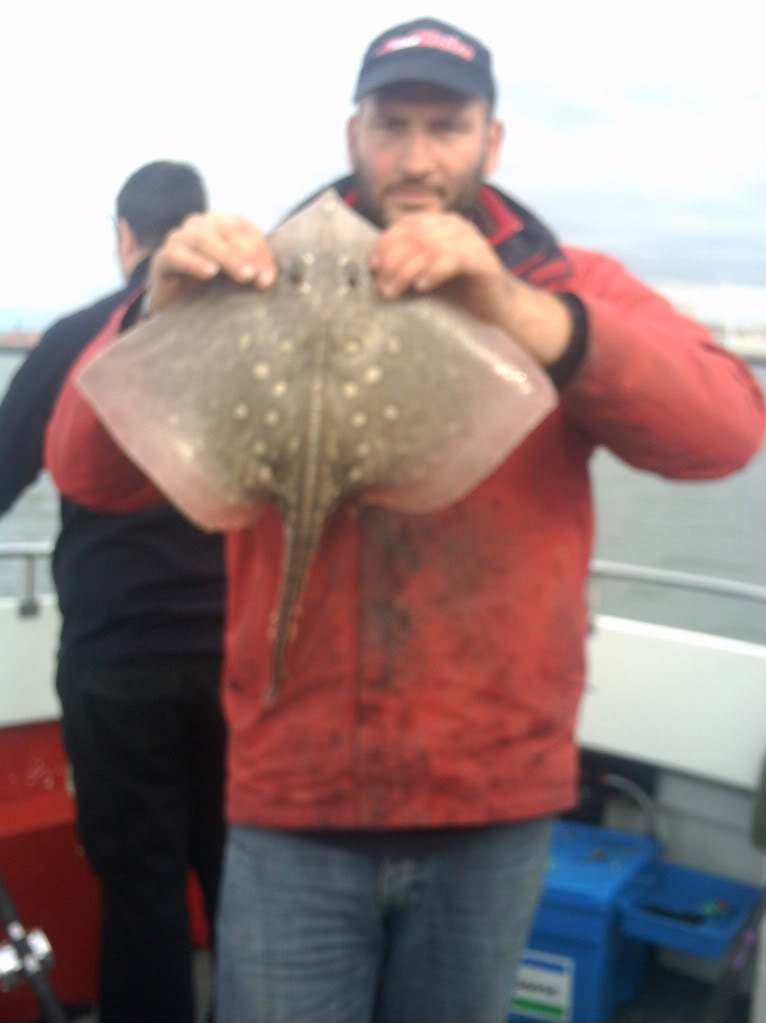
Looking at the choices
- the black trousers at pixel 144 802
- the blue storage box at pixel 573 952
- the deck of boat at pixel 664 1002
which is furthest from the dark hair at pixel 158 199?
the deck of boat at pixel 664 1002

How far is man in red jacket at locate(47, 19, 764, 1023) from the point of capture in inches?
52.2

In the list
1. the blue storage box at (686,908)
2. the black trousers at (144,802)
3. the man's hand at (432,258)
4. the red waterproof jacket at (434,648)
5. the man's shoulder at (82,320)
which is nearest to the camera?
the man's hand at (432,258)

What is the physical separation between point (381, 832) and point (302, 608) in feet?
0.93

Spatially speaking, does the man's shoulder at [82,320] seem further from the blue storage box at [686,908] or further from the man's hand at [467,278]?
the blue storage box at [686,908]

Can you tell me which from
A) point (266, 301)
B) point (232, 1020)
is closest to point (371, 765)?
point (232, 1020)

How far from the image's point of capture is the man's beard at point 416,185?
4.47 ft

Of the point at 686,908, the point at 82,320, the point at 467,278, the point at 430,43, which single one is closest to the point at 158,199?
the point at 82,320

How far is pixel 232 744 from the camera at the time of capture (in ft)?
4.65

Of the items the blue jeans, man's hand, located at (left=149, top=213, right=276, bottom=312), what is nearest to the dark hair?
man's hand, located at (left=149, top=213, right=276, bottom=312)

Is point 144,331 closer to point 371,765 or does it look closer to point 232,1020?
point 371,765

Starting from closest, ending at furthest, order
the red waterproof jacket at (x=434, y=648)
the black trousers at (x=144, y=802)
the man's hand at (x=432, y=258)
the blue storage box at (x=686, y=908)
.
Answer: the man's hand at (x=432, y=258), the red waterproof jacket at (x=434, y=648), the black trousers at (x=144, y=802), the blue storage box at (x=686, y=908)

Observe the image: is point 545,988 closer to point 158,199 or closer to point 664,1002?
point 664,1002

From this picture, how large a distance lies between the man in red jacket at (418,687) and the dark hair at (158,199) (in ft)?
3.00

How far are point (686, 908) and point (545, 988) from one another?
1.37 ft
